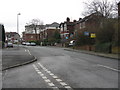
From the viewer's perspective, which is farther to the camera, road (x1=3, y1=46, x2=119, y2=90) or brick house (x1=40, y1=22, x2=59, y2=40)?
brick house (x1=40, y1=22, x2=59, y2=40)

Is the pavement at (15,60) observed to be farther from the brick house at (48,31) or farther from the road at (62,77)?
the brick house at (48,31)

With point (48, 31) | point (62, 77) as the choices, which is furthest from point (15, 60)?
point (48, 31)

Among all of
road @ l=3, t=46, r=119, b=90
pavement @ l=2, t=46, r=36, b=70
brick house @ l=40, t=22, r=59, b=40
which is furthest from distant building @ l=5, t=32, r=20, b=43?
road @ l=3, t=46, r=119, b=90

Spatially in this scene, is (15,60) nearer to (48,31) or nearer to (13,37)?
(13,37)

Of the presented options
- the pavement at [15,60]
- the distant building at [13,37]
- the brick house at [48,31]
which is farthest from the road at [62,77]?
the brick house at [48,31]

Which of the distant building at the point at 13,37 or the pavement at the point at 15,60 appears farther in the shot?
the distant building at the point at 13,37

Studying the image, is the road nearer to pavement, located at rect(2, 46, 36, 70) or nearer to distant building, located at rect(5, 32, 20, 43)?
pavement, located at rect(2, 46, 36, 70)

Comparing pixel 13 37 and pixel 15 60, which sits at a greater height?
pixel 13 37

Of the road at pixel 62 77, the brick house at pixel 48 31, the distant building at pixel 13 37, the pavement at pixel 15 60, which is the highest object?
the brick house at pixel 48 31

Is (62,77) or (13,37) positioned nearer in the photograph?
(62,77)

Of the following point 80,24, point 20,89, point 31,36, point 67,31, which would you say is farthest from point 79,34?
point 31,36

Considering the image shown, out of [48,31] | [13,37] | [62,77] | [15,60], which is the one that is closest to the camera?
[62,77]

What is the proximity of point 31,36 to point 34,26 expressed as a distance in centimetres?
2199

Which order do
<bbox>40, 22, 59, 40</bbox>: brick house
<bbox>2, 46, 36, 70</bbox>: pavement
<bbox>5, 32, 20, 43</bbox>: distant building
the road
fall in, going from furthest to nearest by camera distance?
<bbox>40, 22, 59, 40</bbox>: brick house < <bbox>5, 32, 20, 43</bbox>: distant building < <bbox>2, 46, 36, 70</bbox>: pavement < the road
